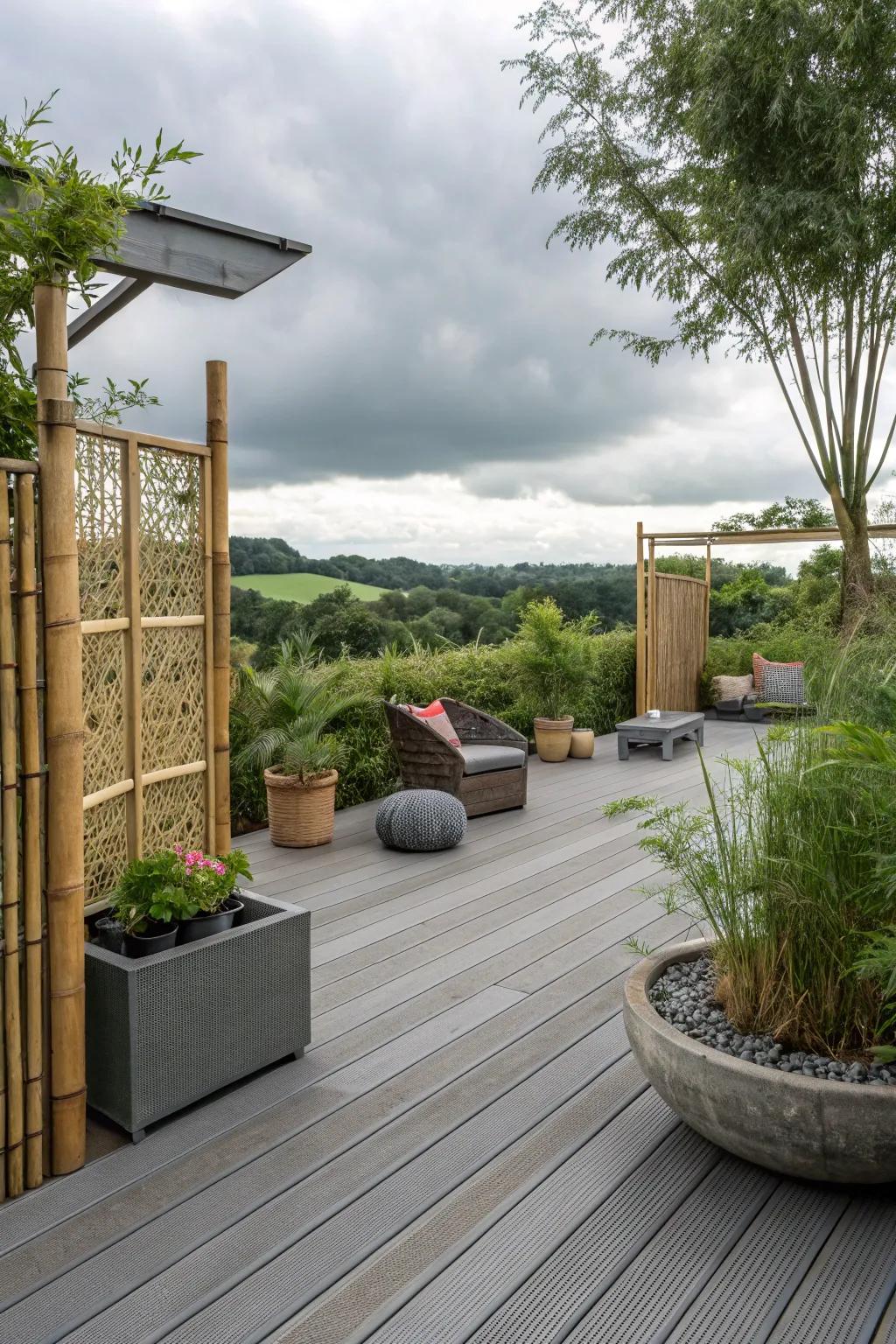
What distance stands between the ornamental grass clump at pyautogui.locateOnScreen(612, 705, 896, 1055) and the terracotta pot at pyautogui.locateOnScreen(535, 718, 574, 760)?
5736 millimetres

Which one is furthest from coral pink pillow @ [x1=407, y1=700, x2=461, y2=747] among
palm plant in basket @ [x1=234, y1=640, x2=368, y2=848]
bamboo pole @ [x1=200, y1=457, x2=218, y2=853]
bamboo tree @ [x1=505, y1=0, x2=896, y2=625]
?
bamboo tree @ [x1=505, y1=0, x2=896, y2=625]

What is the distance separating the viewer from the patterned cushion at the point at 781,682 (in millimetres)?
10547

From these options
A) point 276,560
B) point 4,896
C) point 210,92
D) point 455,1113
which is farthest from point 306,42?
point 455,1113

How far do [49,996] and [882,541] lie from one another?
9.94 m

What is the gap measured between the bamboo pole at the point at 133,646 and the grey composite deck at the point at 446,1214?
63 centimetres

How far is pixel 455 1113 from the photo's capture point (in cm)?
236

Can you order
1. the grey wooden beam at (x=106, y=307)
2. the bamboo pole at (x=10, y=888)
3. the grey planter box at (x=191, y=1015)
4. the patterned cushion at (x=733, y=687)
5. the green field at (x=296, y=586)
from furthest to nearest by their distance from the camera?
the patterned cushion at (x=733, y=687) < the green field at (x=296, y=586) < the grey wooden beam at (x=106, y=307) < the grey planter box at (x=191, y=1015) < the bamboo pole at (x=10, y=888)

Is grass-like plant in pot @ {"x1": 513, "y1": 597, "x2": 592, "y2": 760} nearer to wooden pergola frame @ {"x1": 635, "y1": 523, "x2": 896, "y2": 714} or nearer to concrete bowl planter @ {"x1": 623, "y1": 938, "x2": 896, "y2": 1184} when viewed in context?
wooden pergola frame @ {"x1": 635, "y1": 523, "x2": 896, "y2": 714}

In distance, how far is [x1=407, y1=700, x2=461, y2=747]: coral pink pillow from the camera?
6.04 meters

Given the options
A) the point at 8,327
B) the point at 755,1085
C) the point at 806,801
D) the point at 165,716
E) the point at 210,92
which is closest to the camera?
the point at 755,1085

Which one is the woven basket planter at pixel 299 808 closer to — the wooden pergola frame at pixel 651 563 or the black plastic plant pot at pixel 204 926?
the black plastic plant pot at pixel 204 926

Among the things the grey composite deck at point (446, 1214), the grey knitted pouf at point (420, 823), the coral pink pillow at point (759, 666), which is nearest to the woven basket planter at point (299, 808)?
the grey knitted pouf at point (420, 823)

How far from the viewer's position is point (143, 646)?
8.53 ft

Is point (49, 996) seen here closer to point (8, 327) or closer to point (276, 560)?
point (8, 327)
